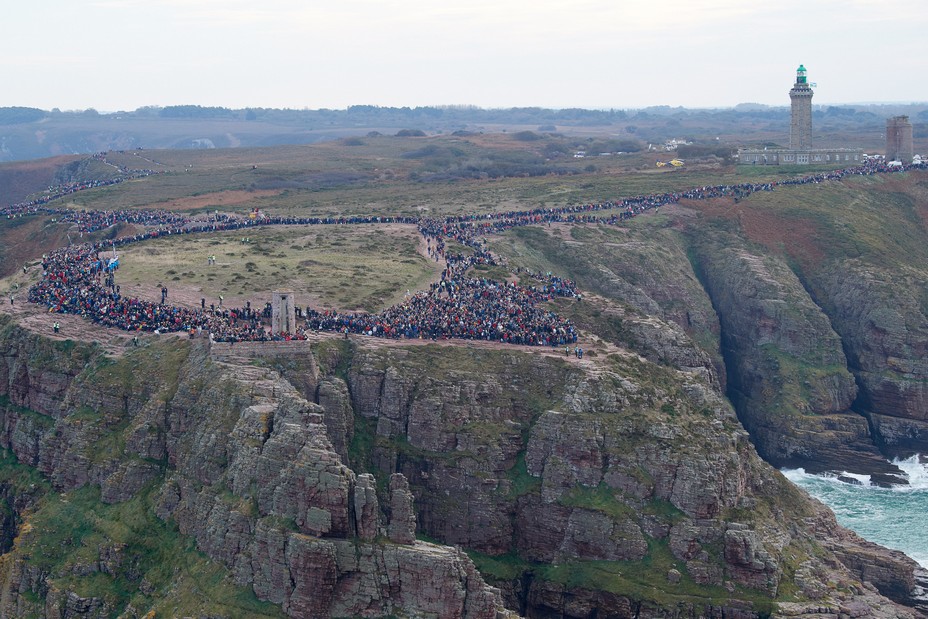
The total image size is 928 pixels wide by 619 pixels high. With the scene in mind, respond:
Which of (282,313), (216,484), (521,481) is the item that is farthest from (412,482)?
(216,484)

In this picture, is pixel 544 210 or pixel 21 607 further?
pixel 544 210

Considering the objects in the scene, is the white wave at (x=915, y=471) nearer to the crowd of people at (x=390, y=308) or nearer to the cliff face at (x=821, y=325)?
the cliff face at (x=821, y=325)

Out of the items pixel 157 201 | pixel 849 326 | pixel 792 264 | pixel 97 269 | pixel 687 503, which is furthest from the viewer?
pixel 157 201

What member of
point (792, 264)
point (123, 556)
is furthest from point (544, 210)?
point (123, 556)

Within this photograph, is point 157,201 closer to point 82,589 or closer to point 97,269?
point 97,269

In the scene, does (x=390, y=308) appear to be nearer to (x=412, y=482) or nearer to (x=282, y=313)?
(x=282, y=313)

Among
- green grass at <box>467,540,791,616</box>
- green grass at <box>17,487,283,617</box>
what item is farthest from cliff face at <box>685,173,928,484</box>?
green grass at <box>17,487,283,617</box>
